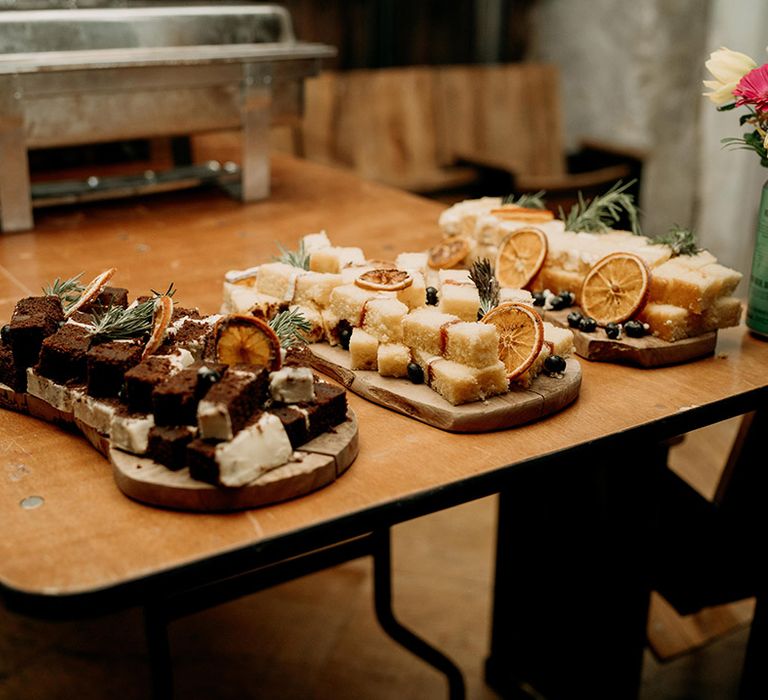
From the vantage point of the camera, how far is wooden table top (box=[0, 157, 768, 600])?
1239 millimetres

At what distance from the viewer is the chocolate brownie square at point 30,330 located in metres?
1.59

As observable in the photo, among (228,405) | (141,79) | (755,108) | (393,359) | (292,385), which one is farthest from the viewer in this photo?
(141,79)

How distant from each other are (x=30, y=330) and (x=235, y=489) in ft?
1.69

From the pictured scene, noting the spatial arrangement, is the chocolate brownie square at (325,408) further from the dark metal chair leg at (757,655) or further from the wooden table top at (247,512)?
the dark metal chair leg at (757,655)

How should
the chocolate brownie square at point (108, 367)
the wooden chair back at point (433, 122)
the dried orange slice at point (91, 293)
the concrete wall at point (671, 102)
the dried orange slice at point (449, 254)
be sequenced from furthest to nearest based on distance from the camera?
1. the concrete wall at point (671, 102)
2. the wooden chair back at point (433, 122)
3. the dried orange slice at point (449, 254)
4. the dried orange slice at point (91, 293)
5. the chocolate brownie square at point (108, 367)

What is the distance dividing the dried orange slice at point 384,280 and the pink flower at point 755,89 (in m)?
0.72

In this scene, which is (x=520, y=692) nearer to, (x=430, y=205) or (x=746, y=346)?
(x=746, y=346)

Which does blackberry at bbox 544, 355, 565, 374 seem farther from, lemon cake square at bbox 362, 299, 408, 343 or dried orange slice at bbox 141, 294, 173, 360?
dried orange slice at bbox 141, 294, 173, 360

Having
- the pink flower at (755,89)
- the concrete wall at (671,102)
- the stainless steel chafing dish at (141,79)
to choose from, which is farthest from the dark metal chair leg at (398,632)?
the concrete wall at (671,102)

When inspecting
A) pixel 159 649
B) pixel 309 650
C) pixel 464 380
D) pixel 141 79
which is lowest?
pixel 309 650

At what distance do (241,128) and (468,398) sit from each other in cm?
174

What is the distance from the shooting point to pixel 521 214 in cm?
223

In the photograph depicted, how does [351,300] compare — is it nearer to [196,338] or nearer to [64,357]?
[196,338]

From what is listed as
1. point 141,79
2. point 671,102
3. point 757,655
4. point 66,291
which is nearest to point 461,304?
point 66,291
